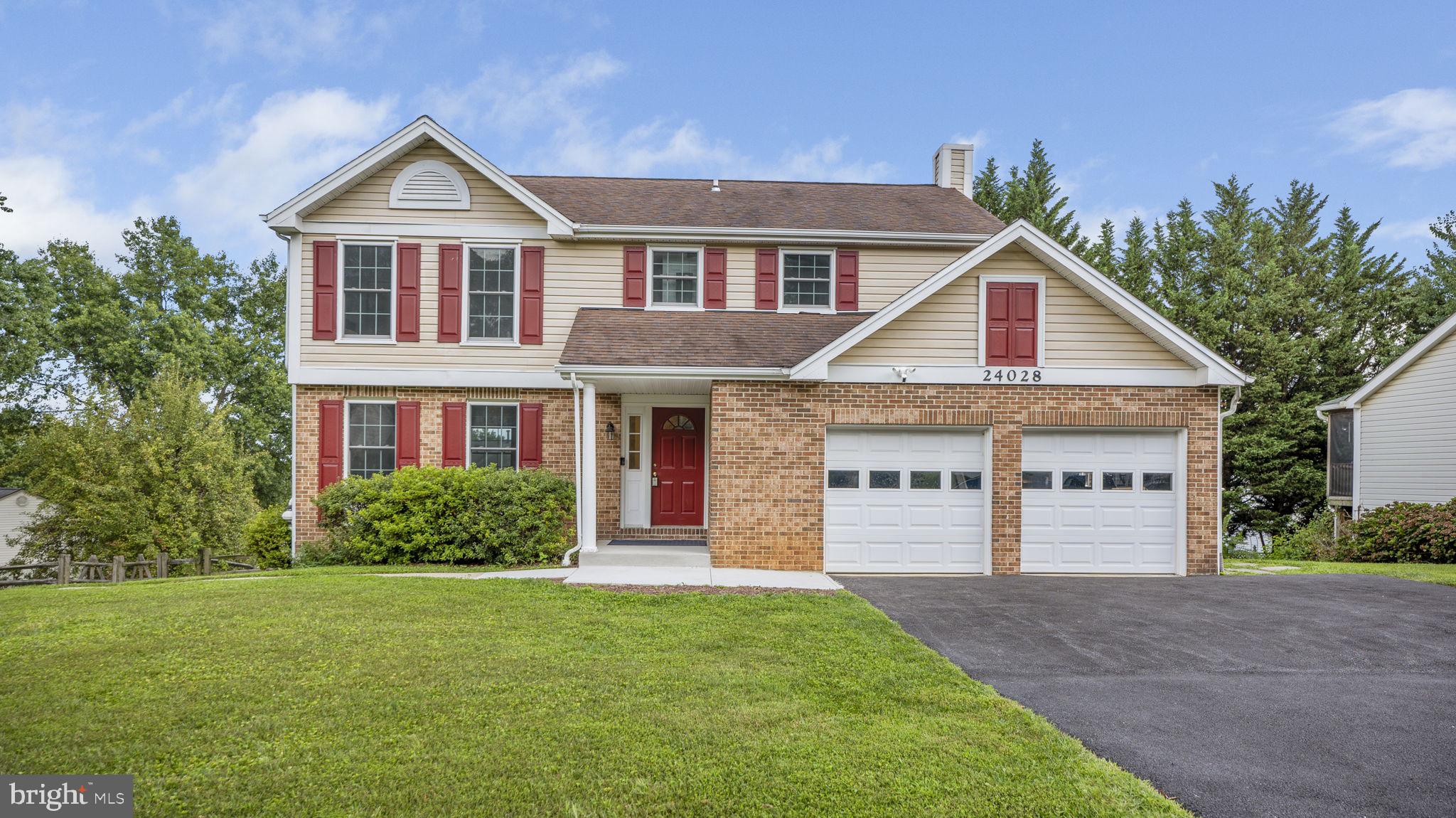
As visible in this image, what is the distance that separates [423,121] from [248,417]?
82.0 ft

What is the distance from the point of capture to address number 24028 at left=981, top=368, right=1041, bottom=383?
39.2ft

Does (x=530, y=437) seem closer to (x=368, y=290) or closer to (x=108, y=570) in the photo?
(x=368, y=290)

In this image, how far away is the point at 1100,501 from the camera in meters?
12.1

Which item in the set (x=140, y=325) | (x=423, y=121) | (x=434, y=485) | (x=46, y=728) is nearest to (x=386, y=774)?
(x=46, y=728)

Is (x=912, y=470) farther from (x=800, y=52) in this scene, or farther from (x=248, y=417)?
(x=248, y=417)

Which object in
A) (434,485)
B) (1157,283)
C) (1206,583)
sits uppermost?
(1157,283)

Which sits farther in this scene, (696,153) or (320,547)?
(696,153)

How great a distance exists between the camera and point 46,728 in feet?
15.5

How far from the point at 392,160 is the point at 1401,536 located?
2161cm

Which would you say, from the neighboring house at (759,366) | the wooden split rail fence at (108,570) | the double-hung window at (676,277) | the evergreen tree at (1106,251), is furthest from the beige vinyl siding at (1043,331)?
the evergreen tree at (1106,251)

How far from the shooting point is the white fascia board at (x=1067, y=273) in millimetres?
11562

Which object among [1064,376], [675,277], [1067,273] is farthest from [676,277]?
[1064,376]

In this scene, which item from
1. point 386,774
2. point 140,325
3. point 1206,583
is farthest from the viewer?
point 140,325

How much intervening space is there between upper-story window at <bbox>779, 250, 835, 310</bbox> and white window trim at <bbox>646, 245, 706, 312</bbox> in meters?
1.56
